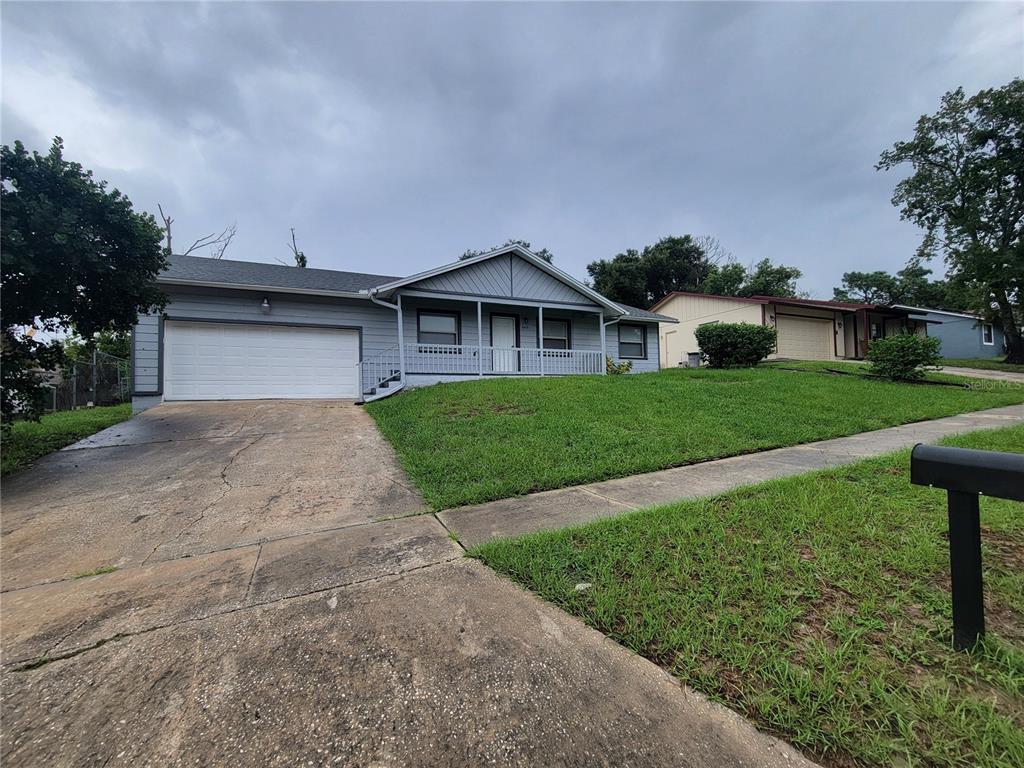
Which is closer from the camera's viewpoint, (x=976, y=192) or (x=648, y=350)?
(x=648, y=350)

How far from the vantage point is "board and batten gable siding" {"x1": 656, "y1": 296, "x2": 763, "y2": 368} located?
1939 centimetres

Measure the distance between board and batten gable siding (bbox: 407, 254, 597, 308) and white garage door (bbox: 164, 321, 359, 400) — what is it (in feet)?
9.89

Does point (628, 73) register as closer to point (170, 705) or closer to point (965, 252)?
point (170, 705)

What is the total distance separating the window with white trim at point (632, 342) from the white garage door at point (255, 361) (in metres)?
9.41

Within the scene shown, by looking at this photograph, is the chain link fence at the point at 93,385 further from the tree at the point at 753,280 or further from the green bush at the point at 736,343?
the tree at the point at 753,280

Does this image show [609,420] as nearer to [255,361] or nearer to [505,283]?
[505,283]

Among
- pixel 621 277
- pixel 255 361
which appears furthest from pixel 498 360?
pixel 621 277

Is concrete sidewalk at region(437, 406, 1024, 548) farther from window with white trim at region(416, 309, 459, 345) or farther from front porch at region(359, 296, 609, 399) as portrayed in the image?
window with white trim at region(416, 309, 459, 345)

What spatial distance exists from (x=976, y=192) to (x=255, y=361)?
30984 millimetres

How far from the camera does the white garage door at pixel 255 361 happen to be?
9969 mm

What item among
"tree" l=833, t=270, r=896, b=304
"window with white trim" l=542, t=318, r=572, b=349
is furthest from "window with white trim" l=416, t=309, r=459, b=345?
"tree" l=833, t=270, r=896, b=304

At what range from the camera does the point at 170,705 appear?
1.56 meters

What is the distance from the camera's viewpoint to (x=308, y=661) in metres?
1.77

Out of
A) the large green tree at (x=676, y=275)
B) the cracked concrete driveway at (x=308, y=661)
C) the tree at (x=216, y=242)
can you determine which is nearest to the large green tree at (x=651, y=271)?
the large green tree at (x=676, y=275)
